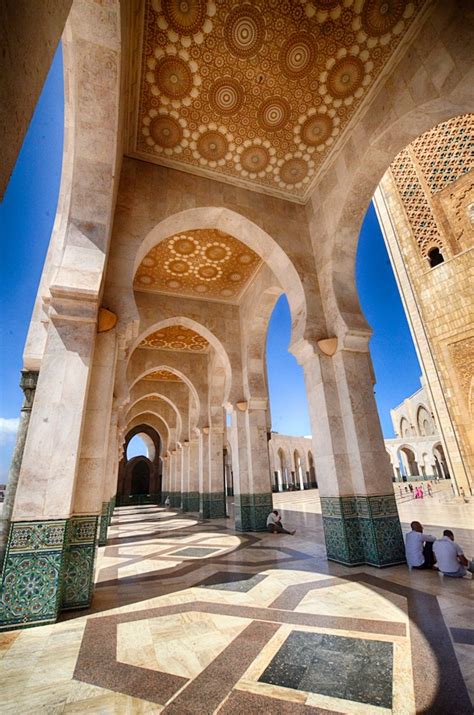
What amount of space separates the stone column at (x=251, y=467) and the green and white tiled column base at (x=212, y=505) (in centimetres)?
272

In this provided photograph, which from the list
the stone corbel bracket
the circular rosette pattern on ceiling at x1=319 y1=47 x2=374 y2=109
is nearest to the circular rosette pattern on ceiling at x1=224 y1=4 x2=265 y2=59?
the circular rosette pattern on ceiling at x1=319 y1=47 x2=374 y2=109

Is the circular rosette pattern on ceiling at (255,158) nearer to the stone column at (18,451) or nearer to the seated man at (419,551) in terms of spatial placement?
the stone column at (18,451)

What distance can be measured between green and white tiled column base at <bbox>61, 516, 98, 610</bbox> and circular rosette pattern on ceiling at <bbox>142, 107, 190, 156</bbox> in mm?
4708

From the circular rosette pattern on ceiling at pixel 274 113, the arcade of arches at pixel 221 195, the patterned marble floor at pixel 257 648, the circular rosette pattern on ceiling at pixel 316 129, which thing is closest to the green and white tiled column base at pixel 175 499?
the arcade of arches at pixel 221 195

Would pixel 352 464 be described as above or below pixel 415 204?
below

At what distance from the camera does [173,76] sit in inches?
154

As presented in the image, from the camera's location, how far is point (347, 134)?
4594 mm

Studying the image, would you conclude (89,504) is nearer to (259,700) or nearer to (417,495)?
(259,700)

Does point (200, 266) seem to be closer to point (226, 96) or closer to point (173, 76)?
point (226, 96)

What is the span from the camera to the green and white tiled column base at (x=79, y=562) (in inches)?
113

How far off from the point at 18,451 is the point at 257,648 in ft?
9.81

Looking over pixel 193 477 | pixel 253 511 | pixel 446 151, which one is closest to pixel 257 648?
pixel 253 511

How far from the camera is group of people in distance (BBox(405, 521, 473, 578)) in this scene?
3.19 metres

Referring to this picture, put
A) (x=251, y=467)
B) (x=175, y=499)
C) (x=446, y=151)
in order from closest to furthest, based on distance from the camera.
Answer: (x=251, y=467) < (x=446, y=151) < (x=175, y=499)
